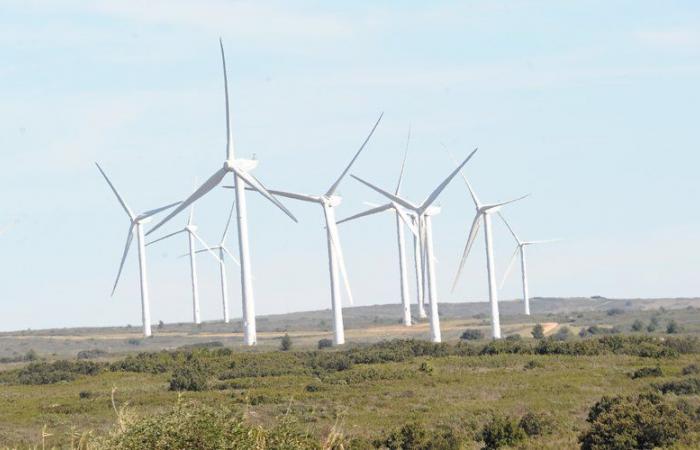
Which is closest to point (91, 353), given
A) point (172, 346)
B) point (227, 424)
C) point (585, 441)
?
point (172, 346)

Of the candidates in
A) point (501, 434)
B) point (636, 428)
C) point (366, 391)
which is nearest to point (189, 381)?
point (366, 391)

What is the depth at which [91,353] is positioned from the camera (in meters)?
125

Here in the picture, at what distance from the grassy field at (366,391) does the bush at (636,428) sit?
662 mm

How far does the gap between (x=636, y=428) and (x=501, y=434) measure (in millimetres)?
4513

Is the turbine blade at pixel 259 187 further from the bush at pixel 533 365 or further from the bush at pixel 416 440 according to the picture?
the bush at pixel 416 440

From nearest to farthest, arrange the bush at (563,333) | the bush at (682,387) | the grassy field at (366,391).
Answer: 1. the grassy field at (366,391)
2. the bush at (682,387)
3. the bush at (563,333)

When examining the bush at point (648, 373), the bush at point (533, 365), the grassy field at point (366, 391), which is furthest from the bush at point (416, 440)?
the bush at point (533, 365)

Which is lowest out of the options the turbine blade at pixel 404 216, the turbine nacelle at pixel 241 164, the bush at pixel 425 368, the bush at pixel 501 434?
the bush at pixel 501 434

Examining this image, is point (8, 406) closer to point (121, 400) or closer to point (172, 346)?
point (121, 400)

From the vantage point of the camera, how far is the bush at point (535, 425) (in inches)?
1806

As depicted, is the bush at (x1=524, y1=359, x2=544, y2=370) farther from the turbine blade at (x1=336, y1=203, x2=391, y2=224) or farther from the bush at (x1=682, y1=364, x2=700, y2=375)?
the turbine blade at (x1=336, y1=203, x2=391, y2=224)

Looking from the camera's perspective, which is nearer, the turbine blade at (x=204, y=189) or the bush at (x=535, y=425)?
the bush at (x=535, y=425)

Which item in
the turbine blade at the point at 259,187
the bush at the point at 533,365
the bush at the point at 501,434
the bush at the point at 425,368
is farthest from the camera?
the turbine blade at the point at 259,187

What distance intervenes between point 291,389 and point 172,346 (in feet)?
270
